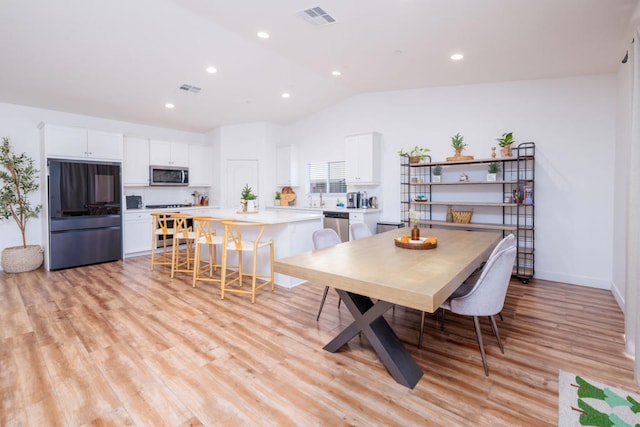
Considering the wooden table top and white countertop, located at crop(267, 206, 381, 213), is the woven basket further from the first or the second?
the wooden table top

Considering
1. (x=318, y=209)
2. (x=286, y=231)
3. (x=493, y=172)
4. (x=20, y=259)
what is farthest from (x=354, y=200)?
(x=20, y=259)

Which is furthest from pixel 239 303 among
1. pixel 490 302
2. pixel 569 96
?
pixel 569 96

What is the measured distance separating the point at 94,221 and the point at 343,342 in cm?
498

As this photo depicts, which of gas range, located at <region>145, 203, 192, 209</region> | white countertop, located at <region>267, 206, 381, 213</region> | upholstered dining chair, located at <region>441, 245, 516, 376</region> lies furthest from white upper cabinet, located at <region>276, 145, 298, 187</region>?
upholstered dining chair, located at <region>441, 245, 516, 376</region>

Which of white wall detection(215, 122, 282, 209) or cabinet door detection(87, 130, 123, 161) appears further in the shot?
white wall detection(215, 122, 282, 209)

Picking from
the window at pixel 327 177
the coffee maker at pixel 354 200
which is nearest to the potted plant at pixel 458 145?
the coffee maker at pixel 354 200

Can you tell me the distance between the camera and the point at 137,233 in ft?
19.6

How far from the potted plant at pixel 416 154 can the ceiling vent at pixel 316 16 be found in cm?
263

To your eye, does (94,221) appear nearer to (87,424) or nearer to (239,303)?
(239,303)

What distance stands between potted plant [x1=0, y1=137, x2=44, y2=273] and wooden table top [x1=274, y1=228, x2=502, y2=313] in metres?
5.07

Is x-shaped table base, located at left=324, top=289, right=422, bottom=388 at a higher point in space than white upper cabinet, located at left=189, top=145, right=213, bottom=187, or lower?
lower

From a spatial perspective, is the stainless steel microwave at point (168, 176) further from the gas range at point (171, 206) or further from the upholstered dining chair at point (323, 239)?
the upholstered dining chair at point (323, 239)

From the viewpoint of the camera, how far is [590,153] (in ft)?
13.3

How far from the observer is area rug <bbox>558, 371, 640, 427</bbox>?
1.71 meters
